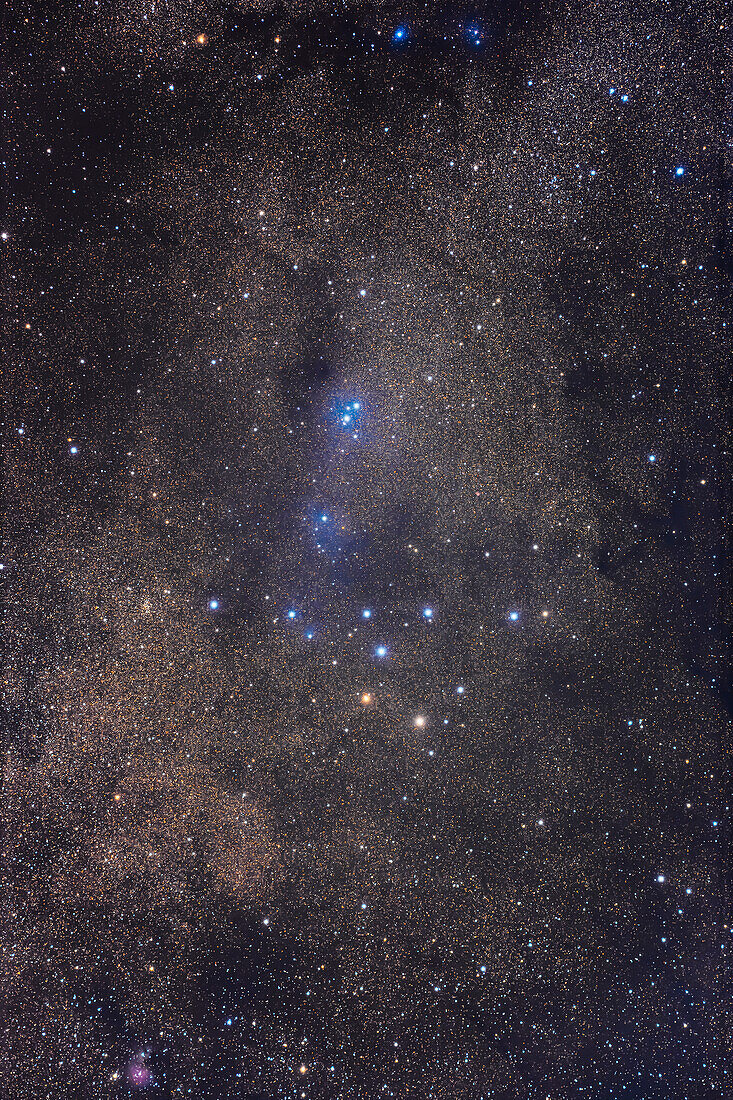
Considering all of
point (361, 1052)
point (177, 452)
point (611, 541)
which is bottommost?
point (361, 1052)

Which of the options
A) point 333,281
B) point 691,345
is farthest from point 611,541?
point 333,281

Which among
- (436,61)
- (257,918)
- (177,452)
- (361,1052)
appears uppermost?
(436,61)

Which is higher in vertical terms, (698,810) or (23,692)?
(23,692)

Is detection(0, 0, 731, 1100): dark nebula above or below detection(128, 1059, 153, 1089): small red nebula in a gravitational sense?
above

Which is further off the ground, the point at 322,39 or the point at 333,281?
the point at 322,39

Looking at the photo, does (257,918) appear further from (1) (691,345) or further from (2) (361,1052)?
(1) (691,345)

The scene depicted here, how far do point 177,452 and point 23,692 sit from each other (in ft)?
1.40

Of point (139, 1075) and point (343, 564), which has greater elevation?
point (343, 564)

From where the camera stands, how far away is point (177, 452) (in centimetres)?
76

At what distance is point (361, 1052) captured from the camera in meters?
0.75

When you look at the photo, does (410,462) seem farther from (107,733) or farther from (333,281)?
(107,733)

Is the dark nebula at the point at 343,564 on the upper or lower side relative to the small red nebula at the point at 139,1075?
upper

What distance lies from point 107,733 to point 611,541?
0.82 m

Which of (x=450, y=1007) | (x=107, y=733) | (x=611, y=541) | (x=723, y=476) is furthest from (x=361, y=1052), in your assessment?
(x=723, y=476)
